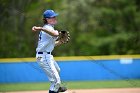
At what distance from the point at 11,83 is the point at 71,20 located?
17.1 meters

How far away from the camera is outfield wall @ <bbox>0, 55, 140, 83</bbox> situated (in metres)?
15.7

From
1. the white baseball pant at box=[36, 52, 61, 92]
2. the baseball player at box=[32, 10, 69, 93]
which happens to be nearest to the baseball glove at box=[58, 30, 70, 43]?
the baseball player at box=[32, 10, 69, 93]

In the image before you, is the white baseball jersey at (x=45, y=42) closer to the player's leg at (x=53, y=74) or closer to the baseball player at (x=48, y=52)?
the baseball player at (x=48, y=52)

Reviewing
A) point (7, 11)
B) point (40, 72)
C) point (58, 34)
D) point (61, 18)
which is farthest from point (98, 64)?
point (61, 18)

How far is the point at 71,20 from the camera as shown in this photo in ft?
107

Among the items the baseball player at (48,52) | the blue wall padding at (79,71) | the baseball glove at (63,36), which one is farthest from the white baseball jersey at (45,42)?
the blue wall padding at (79,71)

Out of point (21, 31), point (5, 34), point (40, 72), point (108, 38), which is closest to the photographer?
point (40, 72)

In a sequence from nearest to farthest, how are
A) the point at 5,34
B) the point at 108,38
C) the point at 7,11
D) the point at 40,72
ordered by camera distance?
the point at 40,72
the point at 7,11
the point at 5,34
the point at 108,38

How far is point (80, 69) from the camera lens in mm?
15992

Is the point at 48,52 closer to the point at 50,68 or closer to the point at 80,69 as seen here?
the point at 50,68

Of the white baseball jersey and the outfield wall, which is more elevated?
the white baseball jersey

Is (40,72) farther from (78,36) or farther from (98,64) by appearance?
(78,36)

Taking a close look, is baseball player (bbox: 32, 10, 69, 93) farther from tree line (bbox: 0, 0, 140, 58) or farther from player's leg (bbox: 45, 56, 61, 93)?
tree line (bbox: 0, 0, 140, 58)

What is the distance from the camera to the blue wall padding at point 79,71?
15688mm
